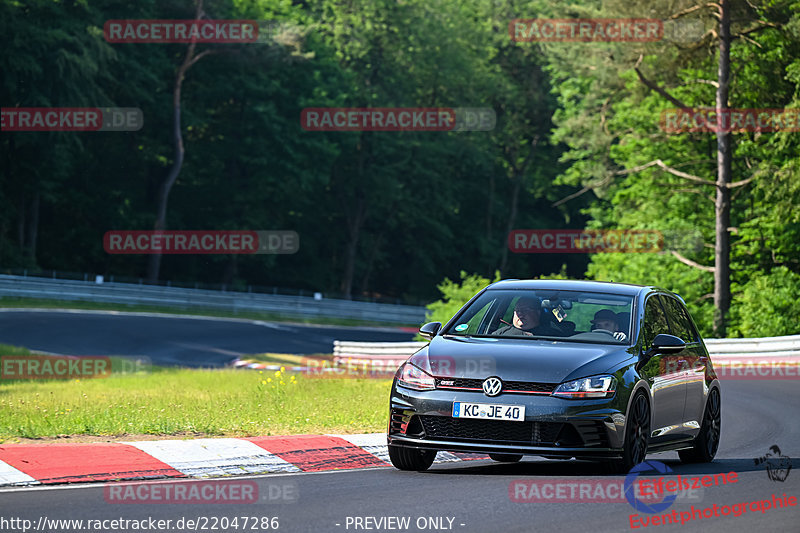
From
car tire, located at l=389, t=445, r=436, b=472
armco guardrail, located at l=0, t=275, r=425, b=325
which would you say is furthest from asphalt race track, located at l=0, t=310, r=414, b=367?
car tire, located at l=389, t=445, r=436, b=472

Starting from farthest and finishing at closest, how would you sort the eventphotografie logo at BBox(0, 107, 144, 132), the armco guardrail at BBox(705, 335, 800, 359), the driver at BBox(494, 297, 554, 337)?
the eventphotografie logo at BBox(0, 107, 144, 132) → the armco guardrail at BBox(705, 335, 800, 359) → the driver at BBox(494, 297, 554, 337)

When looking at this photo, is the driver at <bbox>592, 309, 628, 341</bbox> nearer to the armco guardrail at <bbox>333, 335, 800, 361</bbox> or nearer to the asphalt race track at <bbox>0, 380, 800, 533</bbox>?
the asphalt race track at <bbox>0, 380, 800, 533</bbox>

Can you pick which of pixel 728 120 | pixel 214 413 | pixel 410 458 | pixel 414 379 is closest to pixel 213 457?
pixel 410 458

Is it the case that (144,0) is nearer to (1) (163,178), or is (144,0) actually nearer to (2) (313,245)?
(1) (163,178)

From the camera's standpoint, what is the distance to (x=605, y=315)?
1117 centimetres

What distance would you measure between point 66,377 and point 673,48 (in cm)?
2230

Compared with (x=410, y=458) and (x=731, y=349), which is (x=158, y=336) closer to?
(x=731, y=349)

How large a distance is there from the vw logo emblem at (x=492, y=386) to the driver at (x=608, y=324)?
1.51 m

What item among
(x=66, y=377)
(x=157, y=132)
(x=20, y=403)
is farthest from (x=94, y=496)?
(x=157, y=132)

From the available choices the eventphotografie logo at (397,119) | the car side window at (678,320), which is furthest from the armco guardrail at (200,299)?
the car side window at (678,320)

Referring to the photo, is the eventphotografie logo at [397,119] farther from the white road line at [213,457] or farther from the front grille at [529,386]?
the front grille at [529,386]

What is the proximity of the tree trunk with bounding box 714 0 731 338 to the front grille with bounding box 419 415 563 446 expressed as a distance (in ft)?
101

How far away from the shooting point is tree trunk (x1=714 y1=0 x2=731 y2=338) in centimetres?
3947

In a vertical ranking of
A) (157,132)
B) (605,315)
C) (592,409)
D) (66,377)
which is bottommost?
(66,377)
